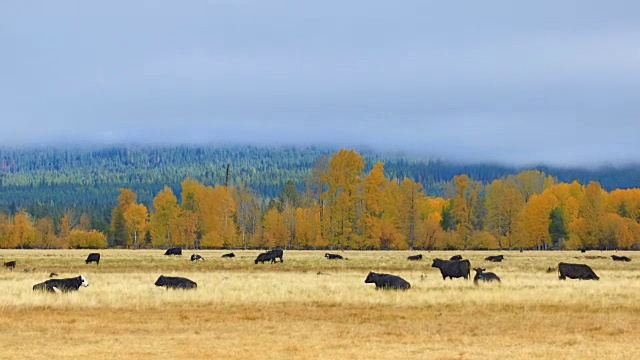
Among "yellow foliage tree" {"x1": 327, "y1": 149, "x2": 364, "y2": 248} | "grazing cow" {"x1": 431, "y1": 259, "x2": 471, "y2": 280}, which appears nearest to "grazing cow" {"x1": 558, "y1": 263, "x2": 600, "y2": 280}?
"grazing cow" {"x1": 431, "y1": 259, "x2": 471, "y2": 280}

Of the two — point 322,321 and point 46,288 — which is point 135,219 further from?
point 322,321

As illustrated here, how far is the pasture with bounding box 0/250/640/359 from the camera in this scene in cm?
1762

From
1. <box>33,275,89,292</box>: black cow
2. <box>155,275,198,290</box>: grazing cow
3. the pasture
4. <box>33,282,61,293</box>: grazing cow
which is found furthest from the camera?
<box>155,275,198,290</box>: grazing cow

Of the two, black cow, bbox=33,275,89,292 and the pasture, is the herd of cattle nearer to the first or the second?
black cow, bbox=33,275,89,292

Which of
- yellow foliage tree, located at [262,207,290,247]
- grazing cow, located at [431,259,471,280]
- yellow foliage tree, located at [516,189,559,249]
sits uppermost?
grazing cow, located at [431,259,471,280]

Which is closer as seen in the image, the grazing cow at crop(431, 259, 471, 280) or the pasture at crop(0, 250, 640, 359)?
the pasture at crop(0, 250, 640, 359)

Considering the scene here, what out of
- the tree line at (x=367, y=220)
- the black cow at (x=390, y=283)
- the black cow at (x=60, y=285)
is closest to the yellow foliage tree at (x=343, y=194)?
the tree line at (x=367, y=220)

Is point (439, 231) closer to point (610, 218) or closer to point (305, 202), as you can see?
point (610, 218)

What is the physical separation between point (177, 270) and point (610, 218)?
247ft

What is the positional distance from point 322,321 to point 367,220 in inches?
2985

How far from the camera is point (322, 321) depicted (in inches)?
886

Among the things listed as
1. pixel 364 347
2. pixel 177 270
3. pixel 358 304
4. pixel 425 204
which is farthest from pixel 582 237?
pixel 364 347

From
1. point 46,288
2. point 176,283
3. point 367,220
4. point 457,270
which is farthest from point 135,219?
point 46,288

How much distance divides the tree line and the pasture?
211 feet
